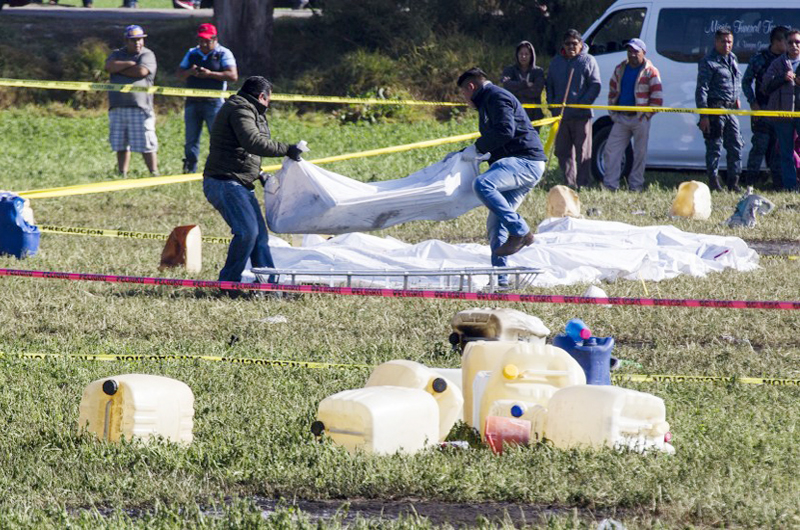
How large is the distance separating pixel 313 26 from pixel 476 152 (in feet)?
56.5

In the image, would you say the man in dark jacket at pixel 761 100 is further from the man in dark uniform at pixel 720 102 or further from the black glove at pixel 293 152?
the black glove at pixel 293 152

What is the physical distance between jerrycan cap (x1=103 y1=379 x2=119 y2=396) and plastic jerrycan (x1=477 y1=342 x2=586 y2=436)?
153cm

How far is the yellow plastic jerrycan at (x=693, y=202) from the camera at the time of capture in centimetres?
1272

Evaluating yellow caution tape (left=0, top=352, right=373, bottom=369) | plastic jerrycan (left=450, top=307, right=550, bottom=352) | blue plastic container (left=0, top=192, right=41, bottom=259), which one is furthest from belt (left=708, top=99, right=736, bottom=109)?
yellow caution tape (left=0, top=352, right=373, bottom=369)

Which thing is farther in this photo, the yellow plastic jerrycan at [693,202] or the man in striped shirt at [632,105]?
the man in striped shirt at [632,105]

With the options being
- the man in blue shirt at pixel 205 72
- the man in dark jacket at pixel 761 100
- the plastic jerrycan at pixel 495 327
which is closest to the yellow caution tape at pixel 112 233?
the man in blue shirt at pixel 205 72

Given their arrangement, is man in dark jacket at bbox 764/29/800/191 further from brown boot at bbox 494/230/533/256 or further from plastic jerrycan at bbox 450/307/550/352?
plastic jerrycan at bbox 450/307/550/352

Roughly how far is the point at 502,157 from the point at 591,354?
3691 mm

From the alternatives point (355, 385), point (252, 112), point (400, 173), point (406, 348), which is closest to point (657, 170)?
point (400, 173)

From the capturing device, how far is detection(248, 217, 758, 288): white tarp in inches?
386

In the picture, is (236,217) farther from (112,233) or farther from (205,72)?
(205,72)

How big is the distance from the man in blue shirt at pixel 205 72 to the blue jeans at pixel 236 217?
6063mm

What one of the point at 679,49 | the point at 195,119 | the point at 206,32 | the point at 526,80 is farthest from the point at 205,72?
the point at 679,49

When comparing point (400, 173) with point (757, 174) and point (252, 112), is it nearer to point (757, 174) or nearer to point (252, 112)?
point (757, 174)
